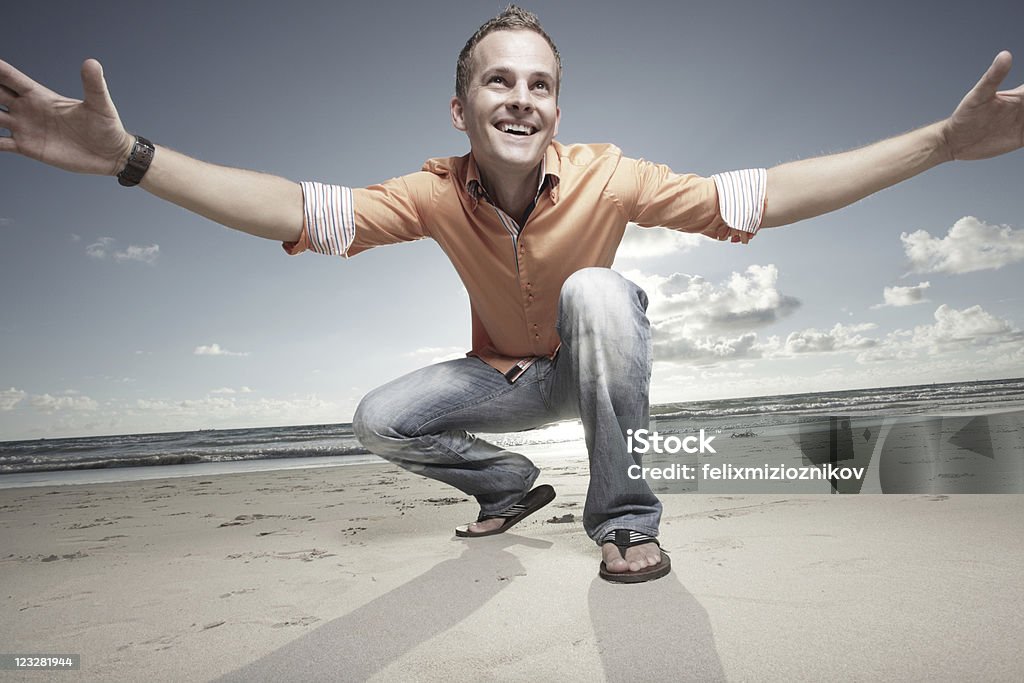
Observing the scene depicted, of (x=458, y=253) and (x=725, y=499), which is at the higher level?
(x=458, y=253)

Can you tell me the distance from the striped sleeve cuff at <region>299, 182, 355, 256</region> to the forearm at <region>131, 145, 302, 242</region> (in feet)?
0.10

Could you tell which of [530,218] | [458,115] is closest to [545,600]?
[530,218]

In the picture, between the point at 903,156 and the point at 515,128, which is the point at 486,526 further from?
the point at 903,156

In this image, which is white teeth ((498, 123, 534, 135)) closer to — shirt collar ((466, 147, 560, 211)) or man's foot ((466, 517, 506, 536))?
shirt collar ((466, 147, 560, 211))

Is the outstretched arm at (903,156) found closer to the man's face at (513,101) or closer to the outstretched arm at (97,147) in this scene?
the man's face at (513,101)

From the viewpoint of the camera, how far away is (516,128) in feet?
6.45

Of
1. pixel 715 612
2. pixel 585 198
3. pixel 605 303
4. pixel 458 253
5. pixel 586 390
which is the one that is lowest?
pixel 715 612

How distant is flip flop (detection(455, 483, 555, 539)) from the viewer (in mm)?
2357

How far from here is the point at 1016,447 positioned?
4332mm

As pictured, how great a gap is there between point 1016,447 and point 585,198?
4.37 metres

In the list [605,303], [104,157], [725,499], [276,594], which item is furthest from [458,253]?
[725,499]

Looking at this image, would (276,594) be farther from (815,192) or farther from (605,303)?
(815,192)

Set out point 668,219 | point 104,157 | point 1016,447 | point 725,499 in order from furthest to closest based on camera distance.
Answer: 1. point 1016,447
2. point 725,499
3. point 668,219
4. point 104,157

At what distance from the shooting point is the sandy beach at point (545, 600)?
1134 mm
